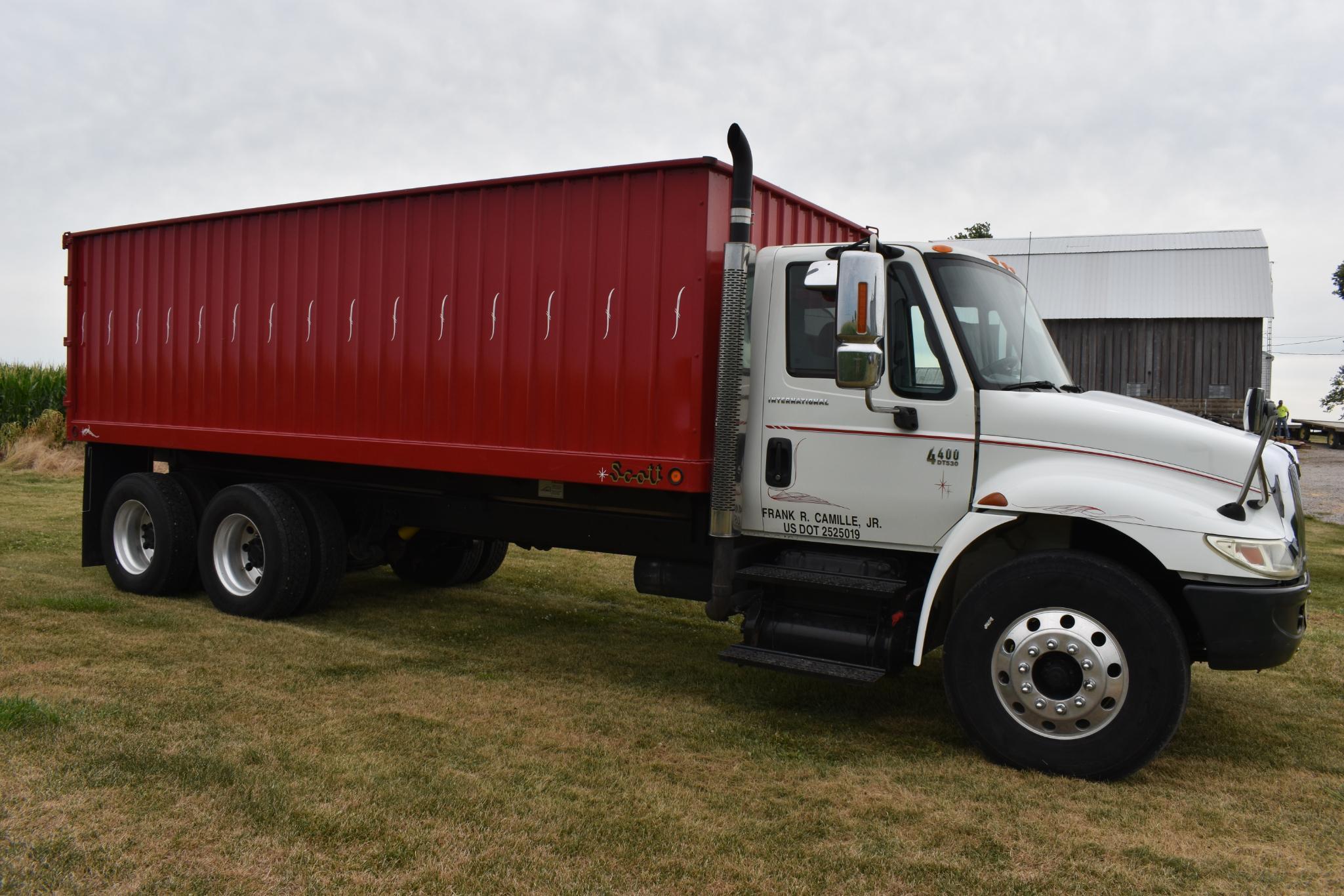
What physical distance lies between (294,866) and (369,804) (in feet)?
1.88

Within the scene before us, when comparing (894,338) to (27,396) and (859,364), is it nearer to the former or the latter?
(859,364)

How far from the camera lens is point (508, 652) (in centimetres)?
738

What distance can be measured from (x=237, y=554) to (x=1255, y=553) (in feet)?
23.5

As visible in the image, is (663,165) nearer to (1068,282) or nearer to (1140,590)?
(1140,590)

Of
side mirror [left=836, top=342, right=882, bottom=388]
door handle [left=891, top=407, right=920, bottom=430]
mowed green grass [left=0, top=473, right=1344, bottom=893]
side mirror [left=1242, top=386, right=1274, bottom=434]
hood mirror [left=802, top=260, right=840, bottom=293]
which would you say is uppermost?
hood mirror [left=802, top=260, right=840, bottom=293]

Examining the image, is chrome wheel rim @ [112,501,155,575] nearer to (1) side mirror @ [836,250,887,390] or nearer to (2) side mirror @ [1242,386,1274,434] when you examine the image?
(1) side mirror @ [836,250,887,390]

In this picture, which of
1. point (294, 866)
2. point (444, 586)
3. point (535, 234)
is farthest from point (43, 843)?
point (444, 586)

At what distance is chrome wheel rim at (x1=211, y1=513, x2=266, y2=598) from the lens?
27.5ft

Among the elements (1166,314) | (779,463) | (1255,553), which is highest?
(1166,314)

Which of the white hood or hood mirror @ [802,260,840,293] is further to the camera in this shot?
hood mirror @ [802,260,840,293]

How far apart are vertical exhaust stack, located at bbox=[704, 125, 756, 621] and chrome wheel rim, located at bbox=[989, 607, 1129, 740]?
5.09 ft

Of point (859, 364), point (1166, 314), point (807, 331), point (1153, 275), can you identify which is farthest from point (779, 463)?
point (1153, 275)

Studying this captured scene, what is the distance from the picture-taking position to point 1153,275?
2792 cm

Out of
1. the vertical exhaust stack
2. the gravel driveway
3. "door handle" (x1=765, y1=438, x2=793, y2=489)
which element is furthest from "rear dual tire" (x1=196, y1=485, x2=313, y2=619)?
the gravel driveway
